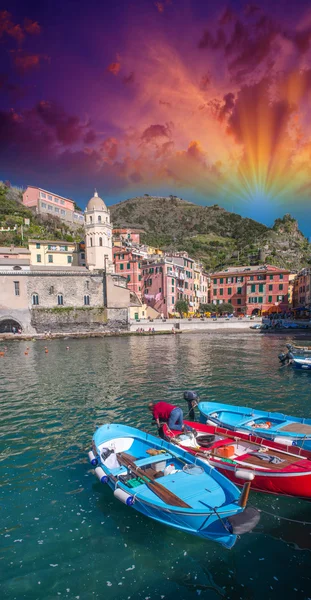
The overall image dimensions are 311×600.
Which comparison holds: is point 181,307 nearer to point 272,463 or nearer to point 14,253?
point 14,253

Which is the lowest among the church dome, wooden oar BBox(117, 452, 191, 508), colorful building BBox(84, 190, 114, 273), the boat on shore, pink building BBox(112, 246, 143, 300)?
the boat on shore

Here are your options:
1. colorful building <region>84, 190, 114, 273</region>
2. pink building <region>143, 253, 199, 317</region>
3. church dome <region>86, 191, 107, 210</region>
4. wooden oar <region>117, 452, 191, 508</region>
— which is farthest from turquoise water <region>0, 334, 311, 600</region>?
church dome <region>86, 191, 107, 210</region>

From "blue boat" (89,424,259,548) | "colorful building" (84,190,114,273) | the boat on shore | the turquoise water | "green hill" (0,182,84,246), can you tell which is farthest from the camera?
"green hill" (0,182,84,246)

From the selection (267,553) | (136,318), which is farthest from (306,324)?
(267,553)

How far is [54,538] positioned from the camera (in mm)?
7520

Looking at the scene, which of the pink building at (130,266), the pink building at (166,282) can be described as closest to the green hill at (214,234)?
the pink building at (166,282)

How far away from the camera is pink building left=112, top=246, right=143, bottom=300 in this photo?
69375 millimetres

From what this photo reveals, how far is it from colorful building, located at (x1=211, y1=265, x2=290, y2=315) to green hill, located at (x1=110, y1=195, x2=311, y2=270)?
28.7 meters

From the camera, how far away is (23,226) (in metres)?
84.6

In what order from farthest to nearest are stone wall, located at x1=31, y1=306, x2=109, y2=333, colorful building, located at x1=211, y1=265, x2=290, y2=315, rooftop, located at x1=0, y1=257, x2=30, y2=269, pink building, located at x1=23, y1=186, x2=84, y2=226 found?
1. pink building, located at x1=23, y1=186, x2=84, y2=226
2. colorful building, located at x1=211, y1=265, x2=290, y2=315
3. rooftop, located at x1=0, y1=257, x2=30, y2=269
4. stone wall, located at x1=31, y1=306, x2=109, y2=333

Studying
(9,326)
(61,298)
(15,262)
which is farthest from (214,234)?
(9,326)

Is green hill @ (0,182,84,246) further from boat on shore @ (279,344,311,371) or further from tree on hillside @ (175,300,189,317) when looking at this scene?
boat on shore @ (279,344,311,371)

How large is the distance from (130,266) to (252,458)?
205ft

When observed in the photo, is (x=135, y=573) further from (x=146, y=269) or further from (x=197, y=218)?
(x=197, y=218)
